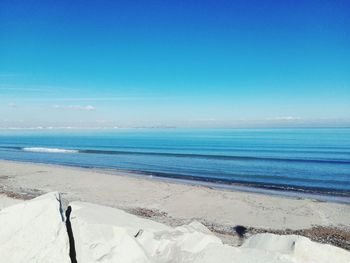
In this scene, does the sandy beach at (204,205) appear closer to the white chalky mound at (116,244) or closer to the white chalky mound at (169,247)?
the white chalky mound at (169,247)

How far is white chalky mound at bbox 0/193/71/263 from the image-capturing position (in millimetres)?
6129

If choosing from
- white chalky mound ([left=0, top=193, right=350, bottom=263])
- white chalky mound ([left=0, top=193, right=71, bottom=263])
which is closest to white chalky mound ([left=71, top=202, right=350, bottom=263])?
white chalky mound ([left=0, top=193, right=350, bottom=263])

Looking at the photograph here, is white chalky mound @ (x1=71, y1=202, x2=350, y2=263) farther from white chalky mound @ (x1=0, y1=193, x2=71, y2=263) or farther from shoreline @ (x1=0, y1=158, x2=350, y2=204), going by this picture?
shoreline @ (x1=0, y1=158, x2=350, y2=204)

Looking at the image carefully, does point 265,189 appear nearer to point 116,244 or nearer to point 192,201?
point 192,201

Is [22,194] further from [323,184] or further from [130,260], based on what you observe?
[323,184]

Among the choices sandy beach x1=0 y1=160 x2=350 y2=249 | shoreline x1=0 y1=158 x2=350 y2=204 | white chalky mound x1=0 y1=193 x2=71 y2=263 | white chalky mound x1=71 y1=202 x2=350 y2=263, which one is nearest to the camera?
white chalky mound x1=71 y1=202 x2=350 y2=263

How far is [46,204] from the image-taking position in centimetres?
693

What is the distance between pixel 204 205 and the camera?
17.2 metres

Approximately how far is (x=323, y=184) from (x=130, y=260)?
22.5 metres

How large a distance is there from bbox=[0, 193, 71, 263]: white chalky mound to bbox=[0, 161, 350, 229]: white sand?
8.07 meters

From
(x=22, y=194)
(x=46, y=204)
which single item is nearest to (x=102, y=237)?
(x=46, y=204)

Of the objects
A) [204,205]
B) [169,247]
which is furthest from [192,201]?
[169,247]

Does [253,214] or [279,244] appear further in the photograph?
[253,214]

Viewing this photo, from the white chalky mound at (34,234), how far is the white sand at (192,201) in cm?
807
